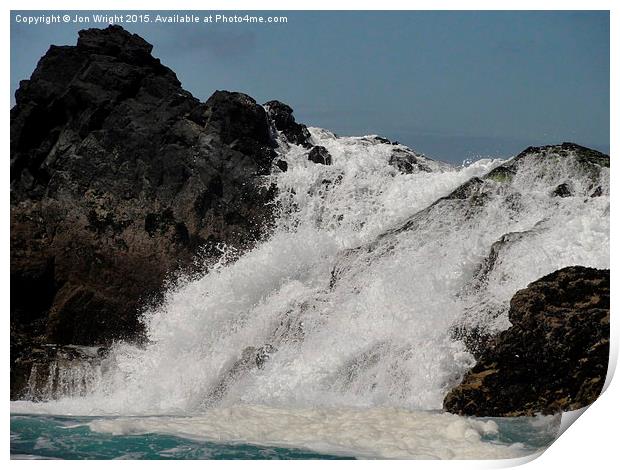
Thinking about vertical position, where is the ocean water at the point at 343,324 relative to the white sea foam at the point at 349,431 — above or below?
above

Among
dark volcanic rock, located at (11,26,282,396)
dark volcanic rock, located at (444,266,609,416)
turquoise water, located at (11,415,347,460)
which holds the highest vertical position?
dark volcanic rock, located at (11,26,282,396)

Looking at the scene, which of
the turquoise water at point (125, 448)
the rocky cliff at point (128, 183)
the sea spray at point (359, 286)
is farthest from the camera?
the rocky cliff at point (128, 183)

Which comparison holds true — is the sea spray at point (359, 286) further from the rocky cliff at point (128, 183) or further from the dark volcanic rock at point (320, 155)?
the rocky cliff at point (128, 183)

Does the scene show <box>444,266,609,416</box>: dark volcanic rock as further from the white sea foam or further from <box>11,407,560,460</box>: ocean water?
the white sea foam

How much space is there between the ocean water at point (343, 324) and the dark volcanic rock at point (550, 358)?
0.14 metres

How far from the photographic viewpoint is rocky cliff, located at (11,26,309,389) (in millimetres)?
10531

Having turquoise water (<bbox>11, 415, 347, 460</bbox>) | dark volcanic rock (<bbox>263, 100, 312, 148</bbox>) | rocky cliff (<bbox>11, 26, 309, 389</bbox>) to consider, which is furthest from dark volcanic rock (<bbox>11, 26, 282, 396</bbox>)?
turquoise water (<bbox>11, 415, 347, 460</bbox>)

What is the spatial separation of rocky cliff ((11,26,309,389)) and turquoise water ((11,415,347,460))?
1963 millimetres

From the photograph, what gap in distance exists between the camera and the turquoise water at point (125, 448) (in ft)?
27.2

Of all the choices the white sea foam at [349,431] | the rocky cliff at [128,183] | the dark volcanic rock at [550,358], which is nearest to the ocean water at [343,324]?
the white sea foam at [349,431]

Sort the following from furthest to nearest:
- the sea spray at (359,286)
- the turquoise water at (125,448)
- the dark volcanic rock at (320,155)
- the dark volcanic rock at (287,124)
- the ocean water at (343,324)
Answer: the dark volcanic rock at (320,155), the dark volcanic rock at (287,124), the sea spray at (359,286), the ocean water at (343,324), the turquoise water at (125,448)

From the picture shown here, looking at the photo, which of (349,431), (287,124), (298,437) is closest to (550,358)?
(349,431)

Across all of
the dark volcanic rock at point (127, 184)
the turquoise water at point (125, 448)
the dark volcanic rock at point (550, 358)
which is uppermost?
the dark volcanic rock at point (127, 184)

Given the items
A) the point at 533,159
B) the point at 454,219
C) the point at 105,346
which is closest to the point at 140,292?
the point at 105,346
